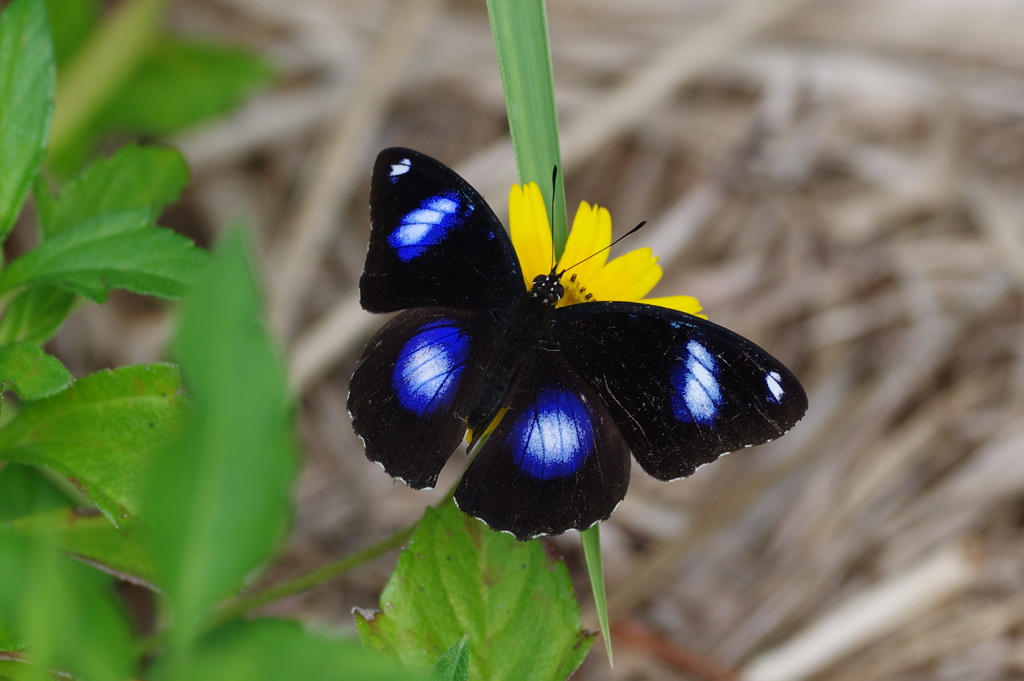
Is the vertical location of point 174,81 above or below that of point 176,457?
above

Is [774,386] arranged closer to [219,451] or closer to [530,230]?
[530,230]

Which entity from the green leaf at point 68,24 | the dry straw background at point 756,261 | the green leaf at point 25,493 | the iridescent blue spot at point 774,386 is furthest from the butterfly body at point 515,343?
the green leaf at point 68,24

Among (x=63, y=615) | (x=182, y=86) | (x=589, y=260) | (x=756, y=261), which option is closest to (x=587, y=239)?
(x=589, y=260)

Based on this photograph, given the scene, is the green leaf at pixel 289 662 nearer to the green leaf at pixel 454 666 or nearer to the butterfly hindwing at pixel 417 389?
the green leaf at pixel 454 666

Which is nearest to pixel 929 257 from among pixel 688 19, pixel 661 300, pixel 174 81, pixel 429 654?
Answer: pixel 688 19

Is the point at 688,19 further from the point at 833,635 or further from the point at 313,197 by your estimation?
the point at 833,635

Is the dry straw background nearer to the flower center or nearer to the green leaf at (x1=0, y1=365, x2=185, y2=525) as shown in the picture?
the flower center
